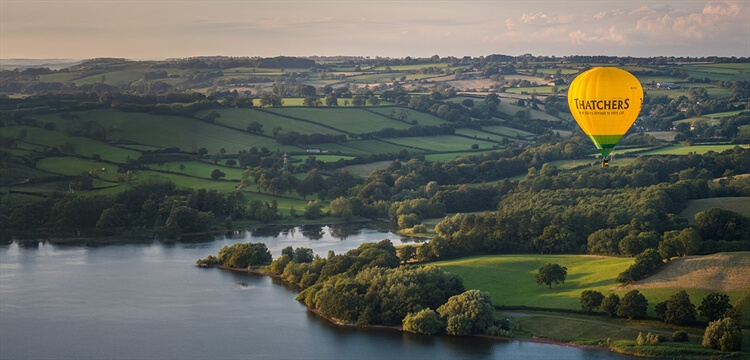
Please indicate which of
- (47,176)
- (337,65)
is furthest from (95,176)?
(337,65)

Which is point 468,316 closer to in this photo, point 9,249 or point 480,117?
point 9,249

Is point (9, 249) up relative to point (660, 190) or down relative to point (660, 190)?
down

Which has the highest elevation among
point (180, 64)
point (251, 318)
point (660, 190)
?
point (180, 64)

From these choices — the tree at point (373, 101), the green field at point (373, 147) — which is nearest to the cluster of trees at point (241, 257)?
the green field at point (373, 147)

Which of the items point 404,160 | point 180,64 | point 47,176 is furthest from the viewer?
point 180,64

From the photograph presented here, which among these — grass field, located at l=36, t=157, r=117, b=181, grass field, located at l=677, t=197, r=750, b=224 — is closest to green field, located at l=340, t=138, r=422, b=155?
grass field, located at l=36, t=157, r=117, b=181

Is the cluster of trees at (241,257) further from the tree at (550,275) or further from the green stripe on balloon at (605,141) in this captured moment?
the green stripe on balloon at (605,141)

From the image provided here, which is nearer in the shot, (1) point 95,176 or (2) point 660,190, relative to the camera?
(2) point 660,190
